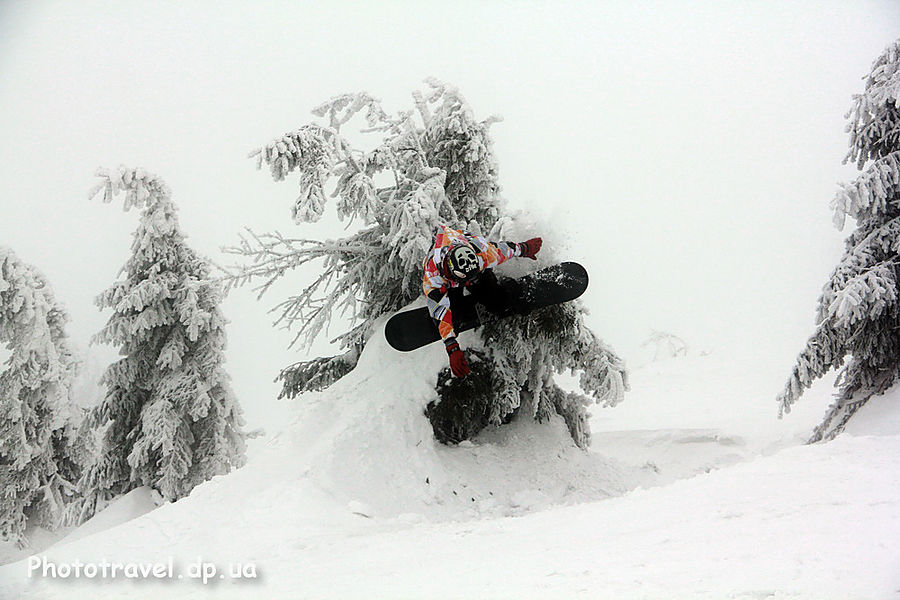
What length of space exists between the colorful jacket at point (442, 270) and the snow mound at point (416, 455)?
3.79 feet

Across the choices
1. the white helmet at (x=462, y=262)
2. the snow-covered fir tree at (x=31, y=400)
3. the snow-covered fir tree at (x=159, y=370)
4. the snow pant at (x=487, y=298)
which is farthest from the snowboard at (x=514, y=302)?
the snow-covered fir tree at (x=31, y=400)

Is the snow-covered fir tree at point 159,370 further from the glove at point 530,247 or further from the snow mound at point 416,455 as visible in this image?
the glove at point 530,247

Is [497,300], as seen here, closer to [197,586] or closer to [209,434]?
[197,586]

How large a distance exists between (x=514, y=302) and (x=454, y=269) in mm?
1252

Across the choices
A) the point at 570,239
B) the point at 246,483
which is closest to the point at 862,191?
the point at 570,239

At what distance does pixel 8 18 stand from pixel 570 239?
8453 millimetres

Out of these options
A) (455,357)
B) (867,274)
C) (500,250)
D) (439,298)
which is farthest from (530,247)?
(867,274)

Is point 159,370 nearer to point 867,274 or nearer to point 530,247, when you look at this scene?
point 530,247

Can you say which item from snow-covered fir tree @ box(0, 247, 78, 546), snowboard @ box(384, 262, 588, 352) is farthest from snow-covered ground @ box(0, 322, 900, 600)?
snow-covered fir tree @ box(0, 247, 78, 546)

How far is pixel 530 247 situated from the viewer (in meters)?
8.03

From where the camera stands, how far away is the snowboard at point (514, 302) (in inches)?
318

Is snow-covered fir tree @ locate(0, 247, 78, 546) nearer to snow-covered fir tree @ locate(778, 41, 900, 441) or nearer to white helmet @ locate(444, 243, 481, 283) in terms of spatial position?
white helmet @ locate(444, 243, 481, 283)

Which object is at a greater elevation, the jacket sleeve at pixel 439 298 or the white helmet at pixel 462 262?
the white helmet at pixel 462 262

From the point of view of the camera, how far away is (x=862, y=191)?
7793 millimetres
